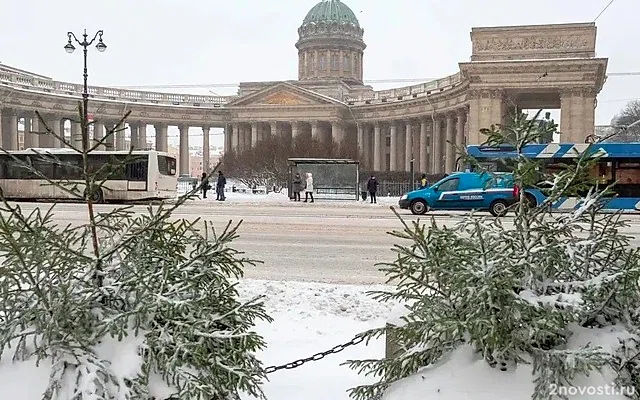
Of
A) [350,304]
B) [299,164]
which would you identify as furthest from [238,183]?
[350,304]

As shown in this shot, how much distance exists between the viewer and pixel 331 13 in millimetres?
92562

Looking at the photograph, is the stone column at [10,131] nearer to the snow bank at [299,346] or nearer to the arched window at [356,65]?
the arched window at [356,65]

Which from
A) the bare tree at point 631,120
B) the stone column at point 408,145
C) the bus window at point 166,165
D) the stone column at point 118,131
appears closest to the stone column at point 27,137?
the stone column at point 118,131

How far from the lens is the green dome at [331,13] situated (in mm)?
92125

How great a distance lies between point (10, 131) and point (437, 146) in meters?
45.1

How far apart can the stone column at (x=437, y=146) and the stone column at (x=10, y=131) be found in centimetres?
4378

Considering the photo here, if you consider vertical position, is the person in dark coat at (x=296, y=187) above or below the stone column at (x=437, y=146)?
below

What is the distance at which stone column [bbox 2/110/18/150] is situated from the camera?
200 ft

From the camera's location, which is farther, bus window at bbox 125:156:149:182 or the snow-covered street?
bus window at bbox 125:156:149:182

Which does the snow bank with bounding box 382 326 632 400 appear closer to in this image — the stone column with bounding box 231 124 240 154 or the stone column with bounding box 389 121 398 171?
the stone column with bounding box 389 121 398 171

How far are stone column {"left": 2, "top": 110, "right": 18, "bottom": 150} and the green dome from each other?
47.7 metres

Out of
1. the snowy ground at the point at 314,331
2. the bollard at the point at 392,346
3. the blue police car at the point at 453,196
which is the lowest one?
the snowy ground at the point at 314,331

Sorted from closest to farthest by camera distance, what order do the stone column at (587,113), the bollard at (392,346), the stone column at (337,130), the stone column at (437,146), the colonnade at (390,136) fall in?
the bollard at (392,346), the stone column at (587,113), the colonnade at (390,136), the stone column at (437,146), the stone column at (337,130)

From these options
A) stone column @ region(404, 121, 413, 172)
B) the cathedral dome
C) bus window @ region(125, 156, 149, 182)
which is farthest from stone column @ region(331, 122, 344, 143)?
bus window @ region(125, 156, 149, 182)
